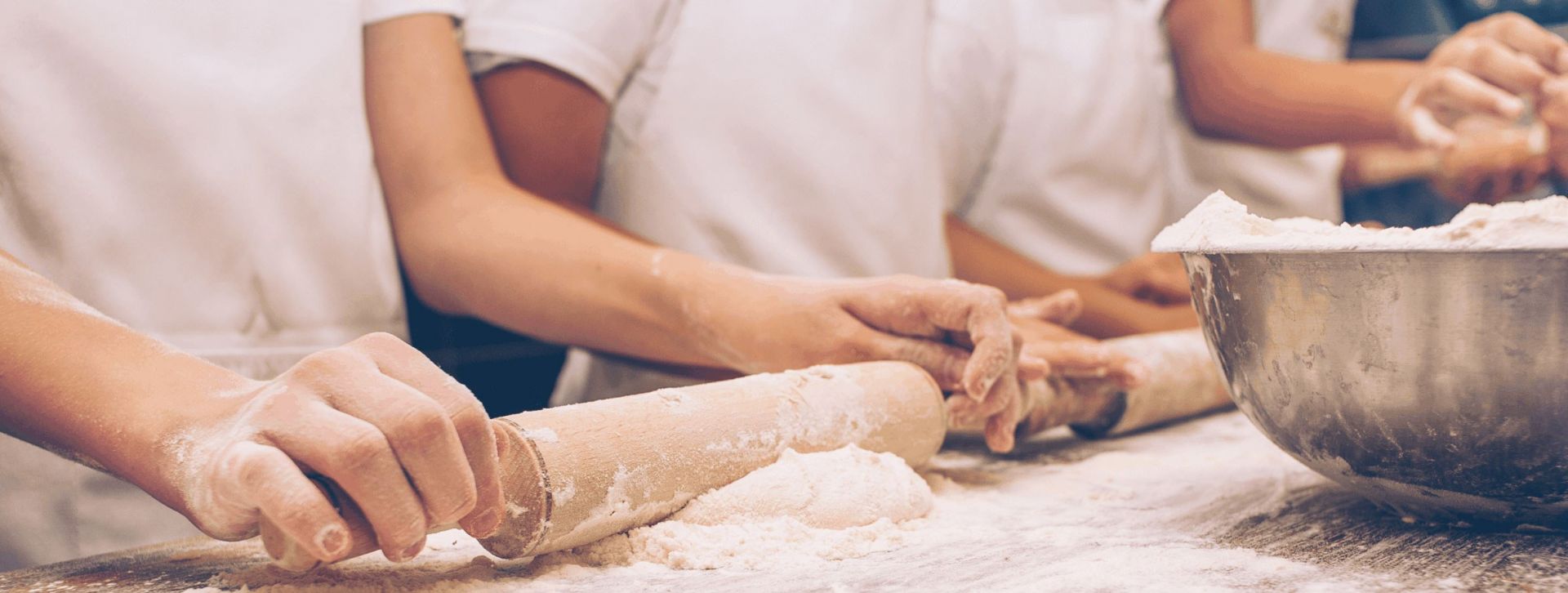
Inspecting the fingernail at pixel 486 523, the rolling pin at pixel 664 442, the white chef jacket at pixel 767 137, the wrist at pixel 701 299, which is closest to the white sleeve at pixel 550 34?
the white chef jacket at pixel 767 137

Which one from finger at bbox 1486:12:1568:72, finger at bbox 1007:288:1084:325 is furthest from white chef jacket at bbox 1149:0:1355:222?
finger at bbox 1007:288:1084:325

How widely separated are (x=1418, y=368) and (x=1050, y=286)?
1.36 meters

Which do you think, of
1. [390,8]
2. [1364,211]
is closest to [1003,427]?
[390,8]

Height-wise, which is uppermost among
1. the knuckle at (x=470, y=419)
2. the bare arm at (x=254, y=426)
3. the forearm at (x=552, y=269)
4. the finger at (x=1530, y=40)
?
the finger at (x=1530, y=40)

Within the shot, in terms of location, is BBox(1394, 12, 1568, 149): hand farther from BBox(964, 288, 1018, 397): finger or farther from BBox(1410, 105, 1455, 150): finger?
BBox(964, 288, 1018, 397): finger

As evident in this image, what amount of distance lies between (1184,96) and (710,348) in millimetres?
1728

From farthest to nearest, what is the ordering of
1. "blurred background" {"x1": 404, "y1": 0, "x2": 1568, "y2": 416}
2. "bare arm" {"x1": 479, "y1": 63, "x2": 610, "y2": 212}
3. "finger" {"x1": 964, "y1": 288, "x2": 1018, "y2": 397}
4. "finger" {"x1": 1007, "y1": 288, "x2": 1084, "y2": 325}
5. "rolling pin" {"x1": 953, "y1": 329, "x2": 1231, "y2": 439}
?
1. "blurred background" {"x1": 404, "y1": 0, "x2": 1568, "y2": 416}
2. "finger" {"x1": 1007, "y1": 288, "x2": 1084, "y2": 325}
3. "bare arm" {"x1": 479, "y1": 63, "x2": 610, "y2": 212}
4. "rolling pin" {"x1": 953, "y1": 329, "x2": 1231, "y2": 439}
5. "finger" {"x1": 964, "y1": 288, "x2": 1018, "y2": 397}

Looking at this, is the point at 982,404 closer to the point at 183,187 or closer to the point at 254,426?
the point at 254,426

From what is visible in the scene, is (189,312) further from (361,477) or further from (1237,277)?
(1237,277)

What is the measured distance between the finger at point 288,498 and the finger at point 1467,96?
2026mm

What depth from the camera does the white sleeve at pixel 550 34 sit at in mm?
1382

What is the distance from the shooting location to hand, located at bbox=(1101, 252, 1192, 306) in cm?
206

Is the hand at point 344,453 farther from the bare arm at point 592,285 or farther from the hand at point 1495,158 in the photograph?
the hand at point 1495,158

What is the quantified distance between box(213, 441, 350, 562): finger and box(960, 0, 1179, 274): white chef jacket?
184 cm
